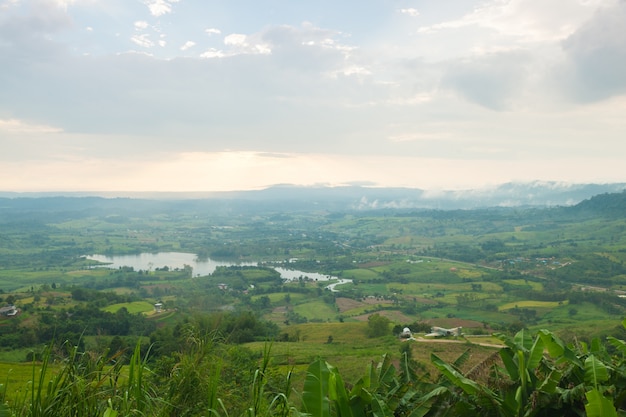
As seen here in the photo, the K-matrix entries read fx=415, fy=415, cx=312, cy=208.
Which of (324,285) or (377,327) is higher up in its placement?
(377,327)

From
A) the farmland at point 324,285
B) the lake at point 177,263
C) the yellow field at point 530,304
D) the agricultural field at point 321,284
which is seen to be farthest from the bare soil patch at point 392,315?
the lake at point 177,263

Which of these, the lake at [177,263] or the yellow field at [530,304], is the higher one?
the yellow field at [530,304]

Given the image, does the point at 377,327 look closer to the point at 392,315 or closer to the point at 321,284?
the point at 392,315

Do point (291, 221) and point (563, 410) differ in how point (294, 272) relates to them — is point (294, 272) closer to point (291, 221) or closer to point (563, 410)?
point (563, 410)

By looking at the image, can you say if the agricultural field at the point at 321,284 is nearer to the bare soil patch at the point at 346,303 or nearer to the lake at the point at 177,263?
the bare soil patch at the point at 346,303

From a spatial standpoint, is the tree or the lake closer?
the tree

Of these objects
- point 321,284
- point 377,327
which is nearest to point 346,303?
point 321,284

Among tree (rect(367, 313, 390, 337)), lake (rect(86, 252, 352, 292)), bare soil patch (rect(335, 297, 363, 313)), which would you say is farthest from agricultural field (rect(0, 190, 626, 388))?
lake (rect(86, 252, 352, 292))

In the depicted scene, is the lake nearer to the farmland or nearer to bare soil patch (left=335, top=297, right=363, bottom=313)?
the farmland

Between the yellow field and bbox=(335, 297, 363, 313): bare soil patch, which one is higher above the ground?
the yellow field
